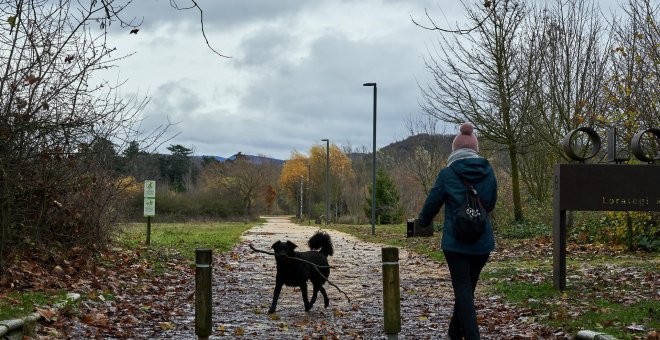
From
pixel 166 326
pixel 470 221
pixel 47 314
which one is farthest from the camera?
pixel 166 326

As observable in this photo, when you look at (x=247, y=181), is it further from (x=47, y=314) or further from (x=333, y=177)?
(x=47, y=314)

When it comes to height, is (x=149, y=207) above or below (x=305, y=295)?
above

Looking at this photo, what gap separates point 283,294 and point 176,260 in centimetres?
545

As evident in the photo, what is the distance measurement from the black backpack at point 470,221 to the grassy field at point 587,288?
187cm

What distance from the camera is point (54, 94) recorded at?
11.6m

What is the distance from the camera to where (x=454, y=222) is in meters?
6.73

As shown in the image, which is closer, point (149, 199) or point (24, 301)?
point (24, 301)

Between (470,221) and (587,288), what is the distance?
549cm

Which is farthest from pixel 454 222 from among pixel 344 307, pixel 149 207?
pixel 149 207

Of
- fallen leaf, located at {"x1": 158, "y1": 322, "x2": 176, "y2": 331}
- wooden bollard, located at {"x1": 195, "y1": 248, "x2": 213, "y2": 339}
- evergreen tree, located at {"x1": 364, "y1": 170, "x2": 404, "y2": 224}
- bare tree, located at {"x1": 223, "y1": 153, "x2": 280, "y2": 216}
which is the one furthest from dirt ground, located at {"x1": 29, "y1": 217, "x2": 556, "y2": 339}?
bare tree, located at {"x1": 223, "y1": 153, "x2": 280, "y2": 216}

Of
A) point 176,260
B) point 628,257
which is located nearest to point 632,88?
point 628,257

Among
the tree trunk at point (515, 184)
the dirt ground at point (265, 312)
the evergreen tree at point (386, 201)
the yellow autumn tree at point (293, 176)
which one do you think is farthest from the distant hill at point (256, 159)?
the dirt ground at point (265, 312)

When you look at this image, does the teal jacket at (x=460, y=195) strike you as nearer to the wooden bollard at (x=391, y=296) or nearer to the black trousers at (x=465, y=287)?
the black trousers at (x=465, y=287)

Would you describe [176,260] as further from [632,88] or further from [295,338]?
[632,88]
